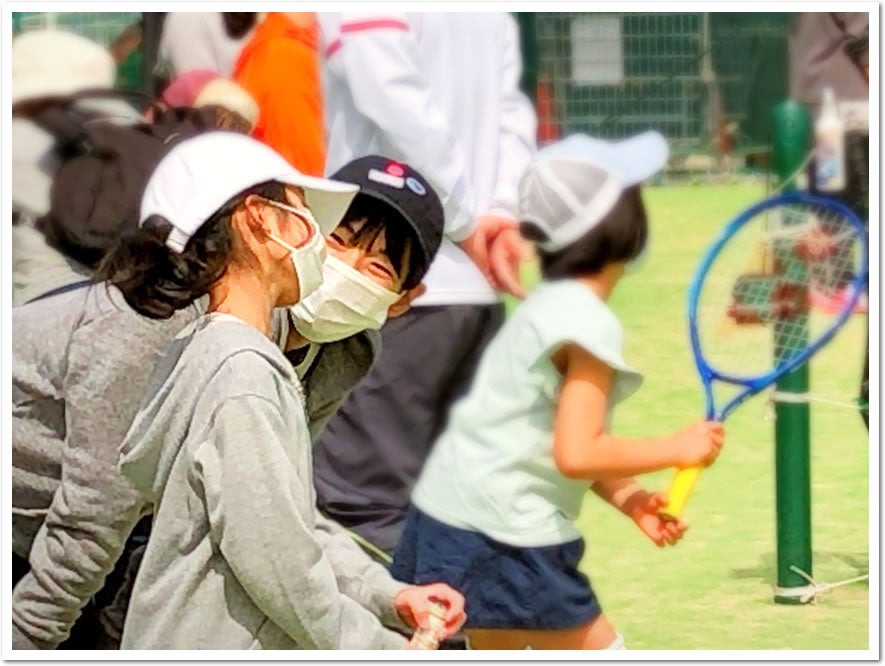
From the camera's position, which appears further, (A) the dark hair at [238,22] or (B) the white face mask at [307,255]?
(A) the dark hair at [238,22]

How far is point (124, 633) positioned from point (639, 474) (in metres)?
0.94

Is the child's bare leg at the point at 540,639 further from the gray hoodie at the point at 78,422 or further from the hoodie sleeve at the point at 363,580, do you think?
the gray hoodie at the point at 78,422

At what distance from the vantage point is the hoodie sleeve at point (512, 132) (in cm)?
397

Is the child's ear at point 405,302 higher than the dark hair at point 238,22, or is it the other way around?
the dark hair at point 238,22

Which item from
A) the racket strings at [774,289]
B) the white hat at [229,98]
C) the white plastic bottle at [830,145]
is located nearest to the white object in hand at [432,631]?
the racket strings at [774,289]

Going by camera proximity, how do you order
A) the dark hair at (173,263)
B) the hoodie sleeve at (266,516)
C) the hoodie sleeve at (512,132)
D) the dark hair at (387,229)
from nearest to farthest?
the hoodie sleeve at (266,516) < the dark hair at (173,263) < the dark hair at (387,229) < the hoodie sleeve at (512,132)

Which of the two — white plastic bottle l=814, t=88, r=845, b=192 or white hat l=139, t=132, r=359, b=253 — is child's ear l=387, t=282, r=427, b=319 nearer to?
white hat l=139, t=132, r=359, b=253

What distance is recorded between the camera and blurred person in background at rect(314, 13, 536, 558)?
12.9ft

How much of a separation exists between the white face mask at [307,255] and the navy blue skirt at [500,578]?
0.59 meters

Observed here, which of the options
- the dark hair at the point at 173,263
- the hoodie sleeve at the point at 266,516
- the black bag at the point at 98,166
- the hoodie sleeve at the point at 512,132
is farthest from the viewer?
the hoodie sleeve at the point at 512,132

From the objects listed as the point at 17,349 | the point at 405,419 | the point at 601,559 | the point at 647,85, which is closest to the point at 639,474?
the point at 601,559

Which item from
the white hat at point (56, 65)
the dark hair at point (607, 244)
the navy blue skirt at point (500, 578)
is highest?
the white hat at point (56, 65)

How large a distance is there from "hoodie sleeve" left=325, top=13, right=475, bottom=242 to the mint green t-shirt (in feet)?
0.91

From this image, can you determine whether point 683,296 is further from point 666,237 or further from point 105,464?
point 105,464
